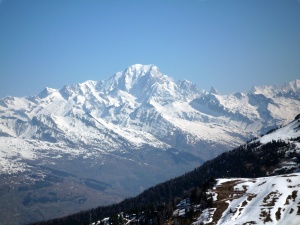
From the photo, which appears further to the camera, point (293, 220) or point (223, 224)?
point (223, 224)

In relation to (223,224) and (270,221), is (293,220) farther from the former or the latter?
(223,224)

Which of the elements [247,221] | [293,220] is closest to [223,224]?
[247,221]

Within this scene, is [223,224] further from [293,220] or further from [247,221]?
[293,220]

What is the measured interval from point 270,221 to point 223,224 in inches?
902

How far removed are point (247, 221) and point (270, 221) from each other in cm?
1126

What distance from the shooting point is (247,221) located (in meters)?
199

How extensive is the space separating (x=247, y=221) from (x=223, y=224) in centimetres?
1203

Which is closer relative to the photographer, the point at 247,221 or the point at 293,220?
the point at 293,220

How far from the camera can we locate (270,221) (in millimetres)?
194000

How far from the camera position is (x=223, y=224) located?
19988cm

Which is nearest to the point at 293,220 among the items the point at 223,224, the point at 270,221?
the point at 270,221
